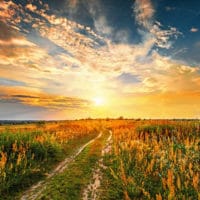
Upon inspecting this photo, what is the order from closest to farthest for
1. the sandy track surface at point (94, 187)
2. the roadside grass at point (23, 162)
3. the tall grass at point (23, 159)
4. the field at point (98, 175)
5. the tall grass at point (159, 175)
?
the tall grass at point (159, 175), the field at point (98, 175), the sandy track surface at point (94, 187), the roadside grass at point (23, 162), the tall grass at point (23, 159)

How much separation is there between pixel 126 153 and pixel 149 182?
439 centimetres

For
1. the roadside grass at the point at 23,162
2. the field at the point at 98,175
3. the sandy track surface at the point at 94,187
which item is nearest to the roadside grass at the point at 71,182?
the field at the point at 98,175

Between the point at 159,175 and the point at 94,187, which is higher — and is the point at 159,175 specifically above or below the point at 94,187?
above

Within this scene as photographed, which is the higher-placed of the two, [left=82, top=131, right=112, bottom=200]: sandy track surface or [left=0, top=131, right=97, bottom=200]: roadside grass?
[left=0, top=131, right=97, bottom=200]: roadside grass

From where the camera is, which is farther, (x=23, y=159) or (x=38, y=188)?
(x=23, y=159)

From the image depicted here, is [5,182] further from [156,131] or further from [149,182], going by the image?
[156,131]

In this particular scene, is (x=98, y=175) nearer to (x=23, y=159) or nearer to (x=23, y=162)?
(x=23, y=162)

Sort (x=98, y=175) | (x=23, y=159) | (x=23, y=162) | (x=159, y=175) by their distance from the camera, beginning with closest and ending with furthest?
(x=159, y=175) < (x=98, y=175) < (x=23, y=162) < (x=23, y=159)

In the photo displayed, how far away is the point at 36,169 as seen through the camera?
10.6 metres

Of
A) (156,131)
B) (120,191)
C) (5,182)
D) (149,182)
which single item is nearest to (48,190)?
(5,182)

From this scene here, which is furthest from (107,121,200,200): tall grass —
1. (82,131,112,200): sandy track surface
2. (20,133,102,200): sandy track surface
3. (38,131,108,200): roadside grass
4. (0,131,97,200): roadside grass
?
(0,131,97,200): roadside grass

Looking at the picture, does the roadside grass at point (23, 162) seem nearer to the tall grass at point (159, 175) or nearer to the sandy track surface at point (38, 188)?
the sandy track surface at point (38, 188)

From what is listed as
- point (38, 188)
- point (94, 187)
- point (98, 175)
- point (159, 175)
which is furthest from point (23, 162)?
point (159, 175)

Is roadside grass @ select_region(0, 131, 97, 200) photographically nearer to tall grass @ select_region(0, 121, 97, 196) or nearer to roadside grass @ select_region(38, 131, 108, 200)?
tall grass @ select_region(0, 121, 97, 196)
